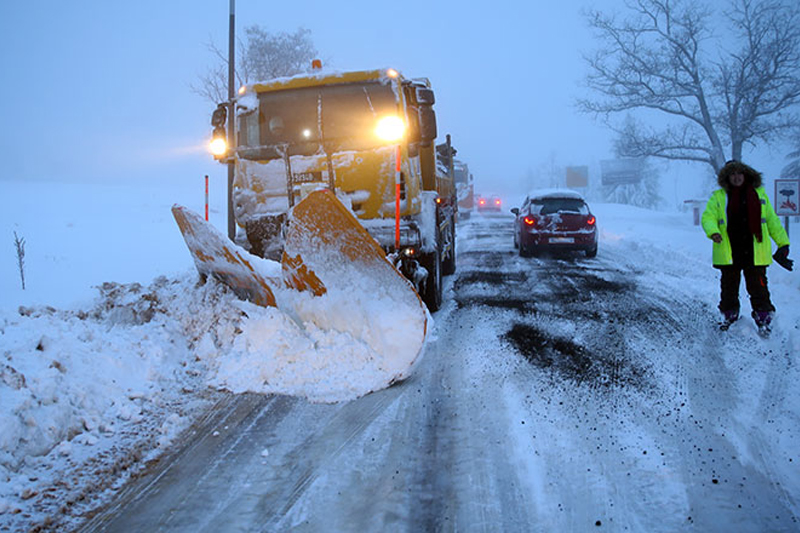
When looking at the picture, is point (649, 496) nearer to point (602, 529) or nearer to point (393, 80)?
point (602, 529)

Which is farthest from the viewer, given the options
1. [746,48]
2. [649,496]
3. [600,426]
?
[746,48]

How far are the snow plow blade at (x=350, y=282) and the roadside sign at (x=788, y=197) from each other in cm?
1137

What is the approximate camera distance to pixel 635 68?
2305 centimetres

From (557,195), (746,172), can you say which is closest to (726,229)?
(746,172)

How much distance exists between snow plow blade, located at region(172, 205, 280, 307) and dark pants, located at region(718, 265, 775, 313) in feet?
15.0

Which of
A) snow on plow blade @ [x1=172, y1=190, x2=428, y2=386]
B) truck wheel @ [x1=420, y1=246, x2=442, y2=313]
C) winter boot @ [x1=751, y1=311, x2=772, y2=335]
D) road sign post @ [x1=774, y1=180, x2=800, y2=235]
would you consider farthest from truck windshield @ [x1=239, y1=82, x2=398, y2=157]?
road sign post @ [x1=774, y1=180, x2=800, y2=235]

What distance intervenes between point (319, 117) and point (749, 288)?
16.0 feet

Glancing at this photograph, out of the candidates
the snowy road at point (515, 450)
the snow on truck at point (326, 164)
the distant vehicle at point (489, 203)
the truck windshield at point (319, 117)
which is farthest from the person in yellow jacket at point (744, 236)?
the distant vehicle at point (489, 203)

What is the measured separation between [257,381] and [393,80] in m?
3.61

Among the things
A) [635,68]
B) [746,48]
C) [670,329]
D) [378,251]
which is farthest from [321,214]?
[746,48]

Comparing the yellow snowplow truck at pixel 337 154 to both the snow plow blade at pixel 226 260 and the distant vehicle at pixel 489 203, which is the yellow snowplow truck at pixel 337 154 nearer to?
the snow plow blade at pixel 226 260

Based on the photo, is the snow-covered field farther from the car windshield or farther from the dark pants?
the car windshield

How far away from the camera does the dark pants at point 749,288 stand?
5.59m

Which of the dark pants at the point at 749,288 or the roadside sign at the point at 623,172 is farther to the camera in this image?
the roadside sign at the point at 623,172
